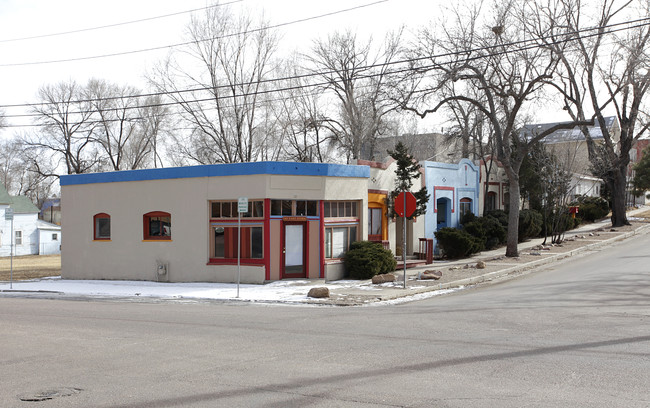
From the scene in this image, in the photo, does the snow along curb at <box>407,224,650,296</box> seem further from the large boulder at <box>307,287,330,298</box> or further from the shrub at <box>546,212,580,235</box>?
the large boulder at <box>307,287,330,298</box>

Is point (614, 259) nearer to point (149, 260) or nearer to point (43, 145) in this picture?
point (149, 260)

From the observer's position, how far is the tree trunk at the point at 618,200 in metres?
41.0

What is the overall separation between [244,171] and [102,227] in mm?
8096

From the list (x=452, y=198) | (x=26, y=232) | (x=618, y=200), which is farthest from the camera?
(x=26, y=232)

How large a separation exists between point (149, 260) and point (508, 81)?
54.6 feet

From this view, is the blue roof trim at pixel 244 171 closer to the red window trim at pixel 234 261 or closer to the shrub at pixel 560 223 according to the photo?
the red window trim at pixel 234 261

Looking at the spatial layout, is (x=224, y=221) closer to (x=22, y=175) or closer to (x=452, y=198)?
(x=452, y=198)

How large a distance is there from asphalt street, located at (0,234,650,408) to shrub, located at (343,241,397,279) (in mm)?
6057

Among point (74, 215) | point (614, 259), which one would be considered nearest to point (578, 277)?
point (614, 259)

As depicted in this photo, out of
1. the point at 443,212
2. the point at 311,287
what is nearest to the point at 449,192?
the point at 443,212

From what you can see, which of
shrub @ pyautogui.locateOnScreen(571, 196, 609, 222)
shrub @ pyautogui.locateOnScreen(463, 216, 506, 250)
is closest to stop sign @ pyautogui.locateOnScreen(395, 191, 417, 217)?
shrub @ pyautogui.locateOnScreen(463, 216, 506, 250)

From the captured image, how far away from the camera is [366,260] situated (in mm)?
21812

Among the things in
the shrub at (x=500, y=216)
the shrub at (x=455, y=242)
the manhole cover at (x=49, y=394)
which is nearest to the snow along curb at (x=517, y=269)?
the shrub at (x=455, y=242)

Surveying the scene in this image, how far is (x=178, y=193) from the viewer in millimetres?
23203
